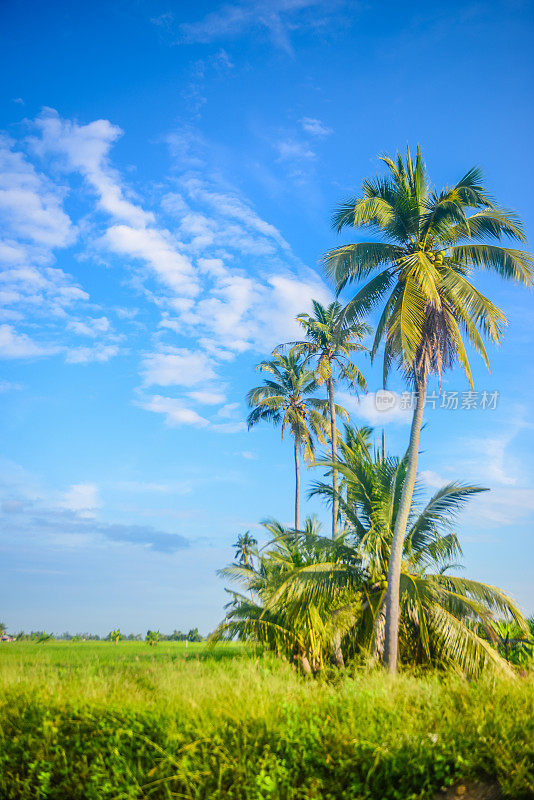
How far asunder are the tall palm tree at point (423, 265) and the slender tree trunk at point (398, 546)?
0.04 metres

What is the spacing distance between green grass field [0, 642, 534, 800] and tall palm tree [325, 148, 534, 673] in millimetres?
8864

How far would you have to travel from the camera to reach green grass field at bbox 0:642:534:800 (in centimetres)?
652

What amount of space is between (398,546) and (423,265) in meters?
8.29

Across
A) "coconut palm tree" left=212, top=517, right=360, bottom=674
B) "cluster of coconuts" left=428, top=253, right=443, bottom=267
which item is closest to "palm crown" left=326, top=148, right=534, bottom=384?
"cluster of coconuts" left=428, top=253, right=443, bottom=267

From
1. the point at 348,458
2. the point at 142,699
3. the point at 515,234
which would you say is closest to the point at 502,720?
the point at 142,699

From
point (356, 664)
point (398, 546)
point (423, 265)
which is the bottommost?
point (356, 664)

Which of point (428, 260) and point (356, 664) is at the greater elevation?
point (428, 260)

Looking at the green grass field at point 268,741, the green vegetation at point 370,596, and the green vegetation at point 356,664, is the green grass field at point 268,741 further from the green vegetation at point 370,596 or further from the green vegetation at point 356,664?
the green vegetation at point 370,596

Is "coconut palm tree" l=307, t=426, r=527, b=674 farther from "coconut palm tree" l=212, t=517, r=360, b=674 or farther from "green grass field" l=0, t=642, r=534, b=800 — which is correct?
"green grass field" l=0, t=642, r=534, b=800

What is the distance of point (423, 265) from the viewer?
16.2 metres

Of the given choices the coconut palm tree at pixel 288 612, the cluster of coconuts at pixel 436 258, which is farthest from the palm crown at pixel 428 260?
the coconut palm tree at pixel 288 612

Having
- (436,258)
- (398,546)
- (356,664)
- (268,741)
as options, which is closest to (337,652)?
(356,664)

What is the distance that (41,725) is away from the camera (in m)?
8.66

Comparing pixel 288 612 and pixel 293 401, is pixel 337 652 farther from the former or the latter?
pixel 293 401
